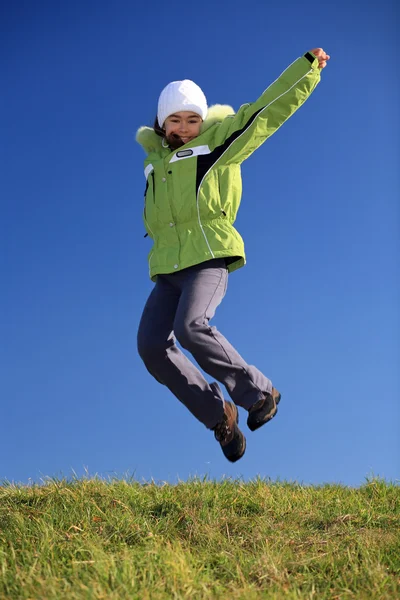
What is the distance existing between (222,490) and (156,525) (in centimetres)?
112

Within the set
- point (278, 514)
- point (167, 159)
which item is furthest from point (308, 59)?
point (278, 514)

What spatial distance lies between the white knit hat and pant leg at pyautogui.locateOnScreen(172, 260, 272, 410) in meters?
1.49

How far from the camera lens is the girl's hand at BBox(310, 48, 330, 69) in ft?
18.6

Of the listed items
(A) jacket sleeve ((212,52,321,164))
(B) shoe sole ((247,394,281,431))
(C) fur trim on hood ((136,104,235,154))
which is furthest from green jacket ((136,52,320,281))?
(B) shoe sole ((247,394,281,431))

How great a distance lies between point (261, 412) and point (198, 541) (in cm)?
121

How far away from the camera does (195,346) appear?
18.1 feet

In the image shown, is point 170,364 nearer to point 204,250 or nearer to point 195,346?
point 195,346

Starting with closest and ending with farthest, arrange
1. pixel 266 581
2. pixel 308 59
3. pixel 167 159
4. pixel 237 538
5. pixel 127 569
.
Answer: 1. pixel 127 569
2. pixel 266 581
3. pixel 237 538
4. pixel 308 59
5. pixel 167 159

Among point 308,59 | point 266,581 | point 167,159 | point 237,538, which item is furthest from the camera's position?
point 167,159

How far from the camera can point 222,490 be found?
619 cm

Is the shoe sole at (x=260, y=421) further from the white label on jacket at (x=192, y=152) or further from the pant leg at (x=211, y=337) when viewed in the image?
the white label on jacket at (x=192, y=152)

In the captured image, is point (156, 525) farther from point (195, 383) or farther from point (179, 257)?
point (179, 257)

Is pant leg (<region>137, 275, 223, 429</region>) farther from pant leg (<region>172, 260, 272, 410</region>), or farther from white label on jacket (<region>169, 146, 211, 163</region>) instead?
white label on jacket (<region>169, 146, 211, 163</region>)

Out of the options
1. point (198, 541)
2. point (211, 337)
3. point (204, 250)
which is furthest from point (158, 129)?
point (198, 541)
